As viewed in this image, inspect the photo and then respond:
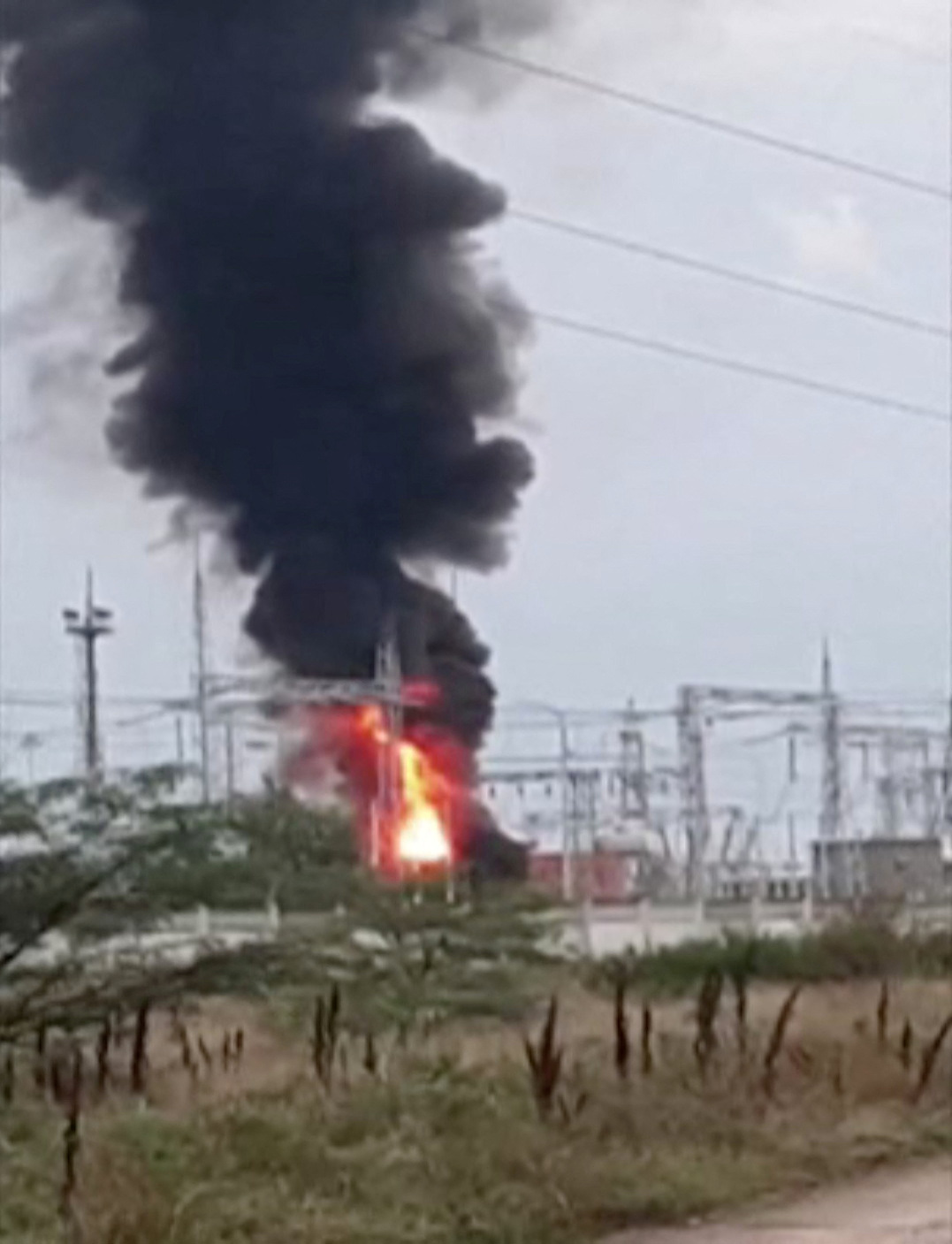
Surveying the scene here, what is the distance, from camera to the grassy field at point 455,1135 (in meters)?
16.4

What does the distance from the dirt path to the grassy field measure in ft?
1.32

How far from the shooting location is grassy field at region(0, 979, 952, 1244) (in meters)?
16.4

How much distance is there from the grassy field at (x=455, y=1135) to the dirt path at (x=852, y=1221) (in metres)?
0.40

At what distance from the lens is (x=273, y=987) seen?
54.0 feet

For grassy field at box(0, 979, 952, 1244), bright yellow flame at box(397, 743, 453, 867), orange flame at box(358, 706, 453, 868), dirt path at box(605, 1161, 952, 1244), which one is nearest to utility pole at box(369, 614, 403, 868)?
orange flame at box(358, 706, 453, 868)

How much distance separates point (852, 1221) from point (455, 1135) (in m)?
2.83

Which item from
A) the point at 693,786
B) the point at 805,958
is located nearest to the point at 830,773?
the point at 693,786

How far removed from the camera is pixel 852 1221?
61.5 ft

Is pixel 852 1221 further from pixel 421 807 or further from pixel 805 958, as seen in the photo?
pixel 421 807

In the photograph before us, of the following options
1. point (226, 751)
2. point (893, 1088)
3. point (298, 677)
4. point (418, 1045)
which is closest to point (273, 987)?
point (418, 1045)

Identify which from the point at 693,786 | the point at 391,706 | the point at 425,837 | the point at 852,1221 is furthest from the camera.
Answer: the point at 693,786

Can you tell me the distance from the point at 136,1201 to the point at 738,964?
82.1 ft

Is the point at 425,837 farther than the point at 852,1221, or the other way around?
the point at 425,837

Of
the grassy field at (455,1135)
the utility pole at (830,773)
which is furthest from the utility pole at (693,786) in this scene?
the grassy field at (455,1135)
